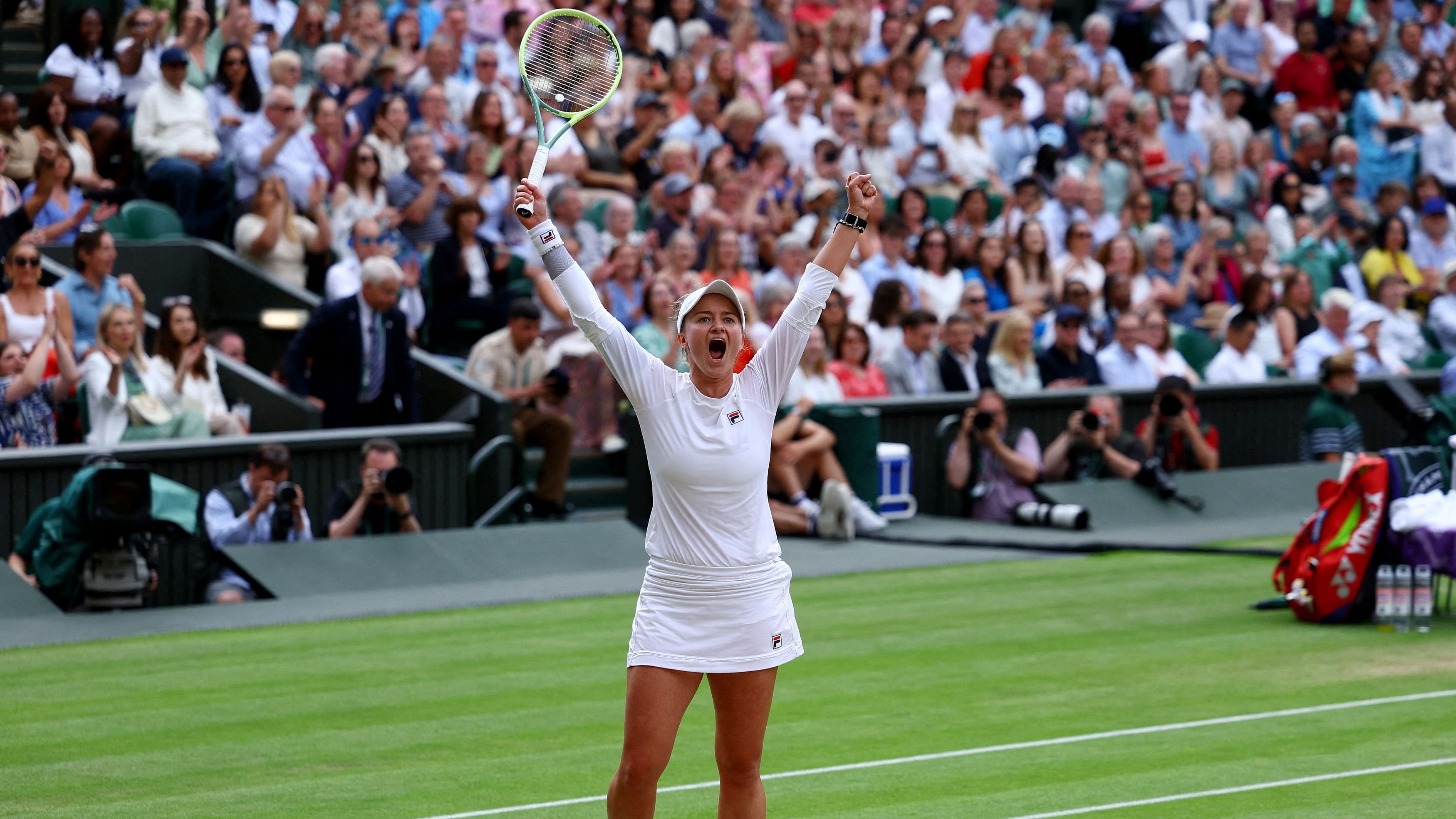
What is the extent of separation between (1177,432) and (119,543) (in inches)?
358

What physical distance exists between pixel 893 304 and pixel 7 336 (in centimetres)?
744

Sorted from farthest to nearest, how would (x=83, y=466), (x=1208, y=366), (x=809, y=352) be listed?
(x=1208, y=366) → (x=809, y=352) → (x=83, y=466)

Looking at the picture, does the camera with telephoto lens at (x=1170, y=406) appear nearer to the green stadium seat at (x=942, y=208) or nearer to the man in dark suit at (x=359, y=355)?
the green stadium seat at (x=942, y=208)

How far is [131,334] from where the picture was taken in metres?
12.5

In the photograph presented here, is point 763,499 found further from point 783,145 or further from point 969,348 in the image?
point 783,145

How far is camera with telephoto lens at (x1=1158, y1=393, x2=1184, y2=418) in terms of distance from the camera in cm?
1608

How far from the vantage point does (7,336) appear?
12617mm

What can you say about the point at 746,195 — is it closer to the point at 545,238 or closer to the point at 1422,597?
the point at 1422,597

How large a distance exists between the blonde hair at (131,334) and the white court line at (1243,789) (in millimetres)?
7699

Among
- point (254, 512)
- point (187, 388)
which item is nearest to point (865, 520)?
point (254, 512)

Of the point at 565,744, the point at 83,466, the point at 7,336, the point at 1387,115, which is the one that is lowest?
the point at 565,744

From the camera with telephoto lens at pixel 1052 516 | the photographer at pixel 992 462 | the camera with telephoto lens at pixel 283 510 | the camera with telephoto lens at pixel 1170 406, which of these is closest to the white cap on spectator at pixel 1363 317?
the camera with telephoto lens at pixel 1170 406

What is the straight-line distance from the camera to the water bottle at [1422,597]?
1086cm

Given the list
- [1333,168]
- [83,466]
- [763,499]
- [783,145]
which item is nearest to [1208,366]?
[783,145]
